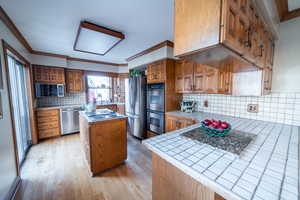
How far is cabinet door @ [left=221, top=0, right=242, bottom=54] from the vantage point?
0.67 meters

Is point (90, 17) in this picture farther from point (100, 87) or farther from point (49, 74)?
point (100, 87)

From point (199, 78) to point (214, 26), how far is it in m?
1.71

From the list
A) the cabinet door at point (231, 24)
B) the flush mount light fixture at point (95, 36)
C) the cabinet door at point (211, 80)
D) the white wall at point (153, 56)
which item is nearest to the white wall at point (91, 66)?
the white wall at point (153, 56)

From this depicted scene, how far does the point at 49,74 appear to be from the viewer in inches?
138

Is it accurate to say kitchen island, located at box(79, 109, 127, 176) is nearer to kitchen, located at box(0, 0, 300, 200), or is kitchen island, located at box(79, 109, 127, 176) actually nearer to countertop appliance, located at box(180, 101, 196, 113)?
kitchen, located at box(0, 0, 300, 200)

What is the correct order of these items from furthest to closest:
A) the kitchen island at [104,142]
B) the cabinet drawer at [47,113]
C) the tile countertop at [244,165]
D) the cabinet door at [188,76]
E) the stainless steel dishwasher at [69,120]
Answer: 1. the stainless steel dishwasher at [69,120]
2. the cabinet drawer at [47,113]
3. the cabinet door at [188,76]
4. the kitchen island at [104,142]
5. the tile countertop at [244,165]

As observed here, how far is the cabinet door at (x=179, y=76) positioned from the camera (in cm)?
265

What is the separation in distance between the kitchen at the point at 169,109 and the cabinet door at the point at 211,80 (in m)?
0.02

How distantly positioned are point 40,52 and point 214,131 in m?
4.65

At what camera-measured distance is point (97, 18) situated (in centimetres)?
178

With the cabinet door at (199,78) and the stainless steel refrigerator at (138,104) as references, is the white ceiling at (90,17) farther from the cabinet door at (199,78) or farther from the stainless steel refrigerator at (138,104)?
the stainless steel refrigerator at (138,104)

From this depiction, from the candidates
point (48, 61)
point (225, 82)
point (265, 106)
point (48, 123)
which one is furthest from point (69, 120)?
point (265, 106)

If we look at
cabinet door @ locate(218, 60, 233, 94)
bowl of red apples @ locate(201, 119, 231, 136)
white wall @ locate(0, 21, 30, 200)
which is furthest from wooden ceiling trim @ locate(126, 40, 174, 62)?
white wall @ locate(0, 21, 30, 200)

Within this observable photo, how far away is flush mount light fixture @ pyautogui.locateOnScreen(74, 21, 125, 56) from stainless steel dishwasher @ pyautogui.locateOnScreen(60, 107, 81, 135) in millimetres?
2061
